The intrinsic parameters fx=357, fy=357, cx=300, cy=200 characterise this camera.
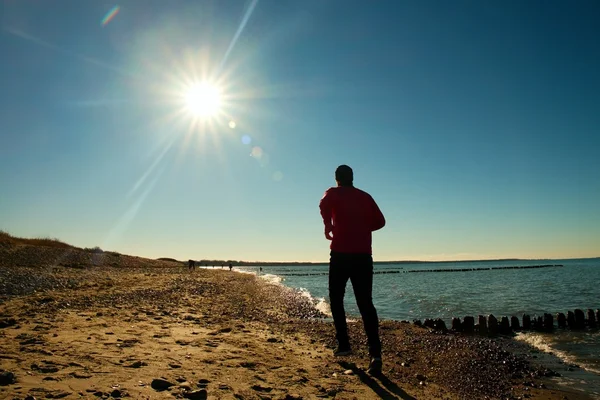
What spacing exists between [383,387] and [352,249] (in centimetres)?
200

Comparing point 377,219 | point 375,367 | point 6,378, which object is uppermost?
point 377,219

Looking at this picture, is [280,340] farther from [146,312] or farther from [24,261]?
[24,261]

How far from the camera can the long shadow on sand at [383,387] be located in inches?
189

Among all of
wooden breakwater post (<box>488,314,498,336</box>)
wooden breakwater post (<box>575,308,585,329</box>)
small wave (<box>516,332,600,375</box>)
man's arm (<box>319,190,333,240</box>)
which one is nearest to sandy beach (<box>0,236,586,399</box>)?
small wave (<box>516,332,600,375</box>)

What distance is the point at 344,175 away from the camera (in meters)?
6.20

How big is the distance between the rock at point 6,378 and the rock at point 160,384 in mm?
1315

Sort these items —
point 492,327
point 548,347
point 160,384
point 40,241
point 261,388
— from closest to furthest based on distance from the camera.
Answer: point 160,384, point 261,388, point 548,347, point 492,327, point 40,241

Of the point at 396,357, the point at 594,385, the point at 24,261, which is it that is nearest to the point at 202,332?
the point at 396,357

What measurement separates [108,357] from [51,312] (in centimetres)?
469

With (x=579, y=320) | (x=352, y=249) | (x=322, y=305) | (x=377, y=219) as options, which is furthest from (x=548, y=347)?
(x=322, y=305)

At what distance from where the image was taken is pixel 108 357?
4.87 m

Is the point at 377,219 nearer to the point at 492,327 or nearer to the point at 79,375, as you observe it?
the point at 79,375

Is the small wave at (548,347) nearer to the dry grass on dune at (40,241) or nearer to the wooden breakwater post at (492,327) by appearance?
the wooden breakwater post at (492,327)

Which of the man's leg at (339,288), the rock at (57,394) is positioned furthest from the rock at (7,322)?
the man's leg at (339,288)
